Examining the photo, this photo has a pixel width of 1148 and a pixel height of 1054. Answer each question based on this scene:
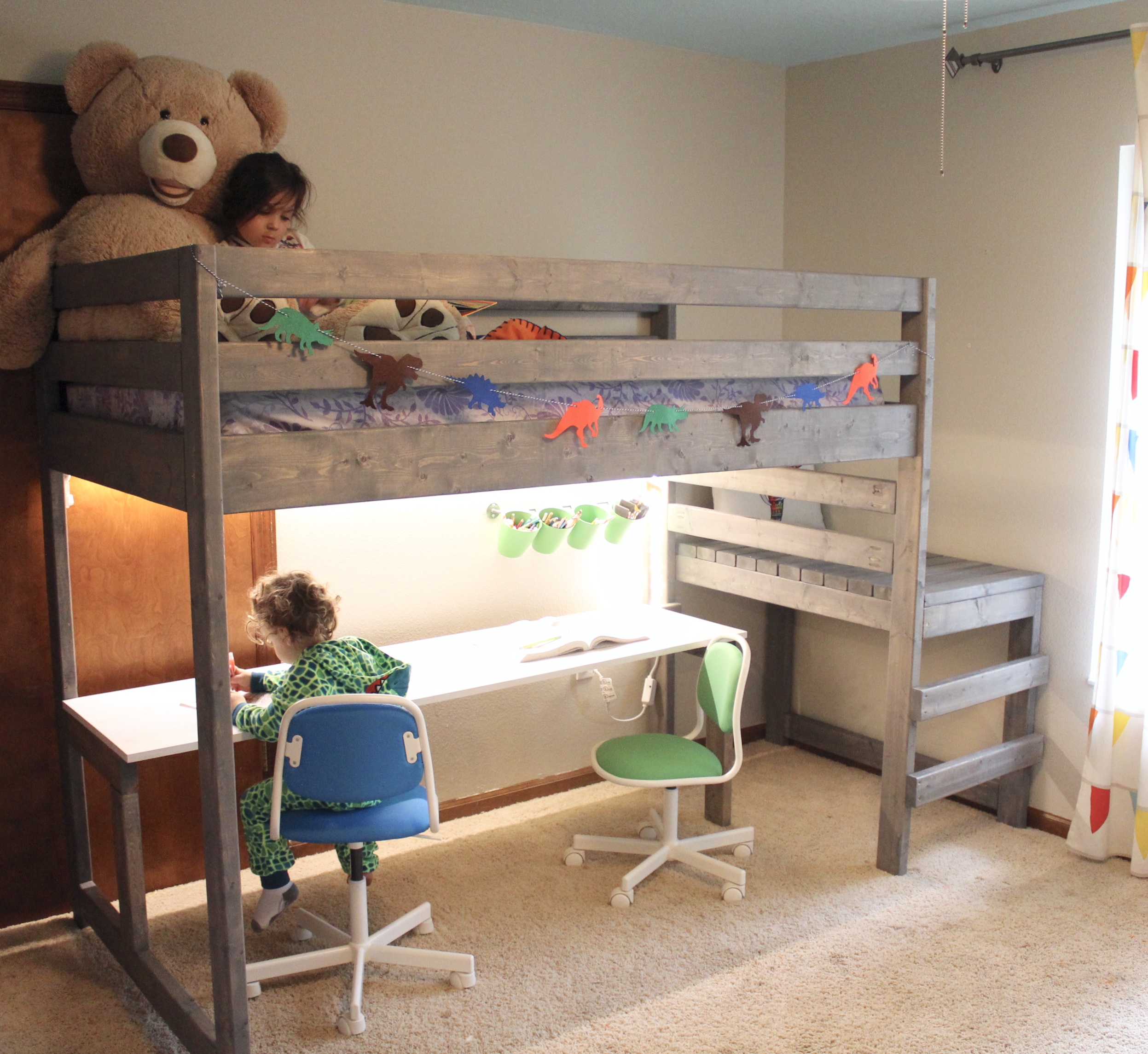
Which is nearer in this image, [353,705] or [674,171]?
[353,705]

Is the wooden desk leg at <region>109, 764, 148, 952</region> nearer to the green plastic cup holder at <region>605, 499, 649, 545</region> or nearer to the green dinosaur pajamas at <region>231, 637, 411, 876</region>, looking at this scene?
the green dinosaur pajamas at <region>231, 637, 411, 876</region>

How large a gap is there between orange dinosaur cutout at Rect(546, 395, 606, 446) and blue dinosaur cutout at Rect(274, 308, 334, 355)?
55 centimetres

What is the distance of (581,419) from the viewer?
236cm

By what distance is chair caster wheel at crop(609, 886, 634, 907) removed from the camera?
2.92 meters

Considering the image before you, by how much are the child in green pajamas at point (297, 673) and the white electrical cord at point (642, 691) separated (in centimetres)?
115

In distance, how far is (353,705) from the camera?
2227 millimetres

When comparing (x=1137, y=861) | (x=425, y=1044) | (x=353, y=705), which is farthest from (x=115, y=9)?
(x=1137, y=861)

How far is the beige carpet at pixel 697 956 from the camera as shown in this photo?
2.38m

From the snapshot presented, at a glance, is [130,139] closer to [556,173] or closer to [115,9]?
[115,9]

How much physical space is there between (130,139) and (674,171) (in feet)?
6.07

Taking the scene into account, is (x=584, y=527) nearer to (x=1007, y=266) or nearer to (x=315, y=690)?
(x=315, y=690)

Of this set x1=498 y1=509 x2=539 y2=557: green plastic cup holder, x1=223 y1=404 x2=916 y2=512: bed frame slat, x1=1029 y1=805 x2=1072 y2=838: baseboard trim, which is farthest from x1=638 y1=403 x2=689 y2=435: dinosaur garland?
x1=1029 y1=805 x2=1072 y2=838: baseboard trim

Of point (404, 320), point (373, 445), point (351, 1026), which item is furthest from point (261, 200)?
point (351, 1026)

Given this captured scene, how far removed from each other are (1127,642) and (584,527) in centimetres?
157
